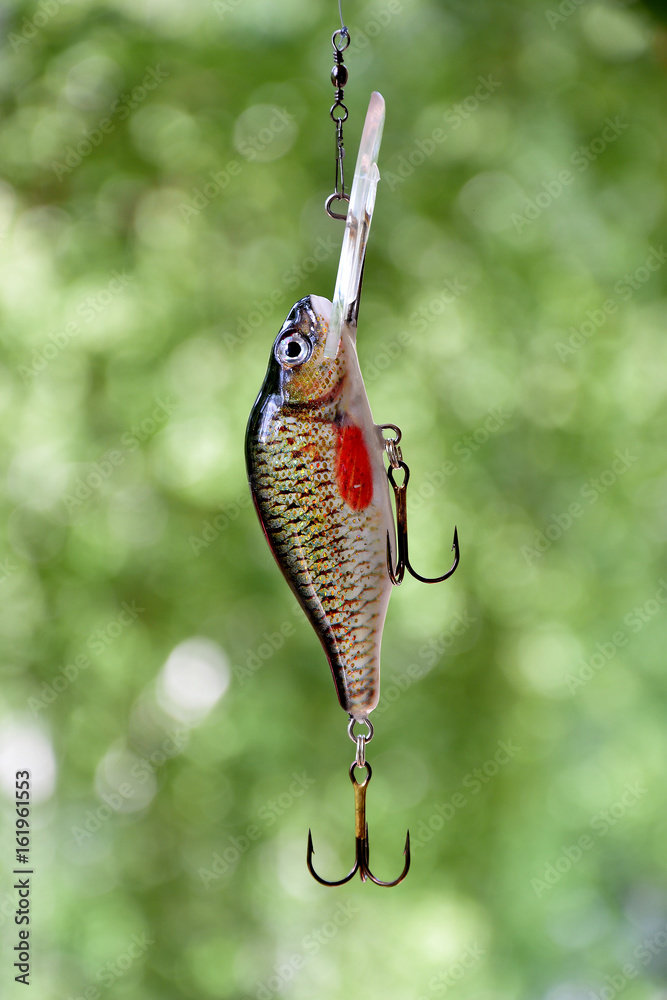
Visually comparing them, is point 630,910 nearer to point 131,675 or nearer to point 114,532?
point 131,675

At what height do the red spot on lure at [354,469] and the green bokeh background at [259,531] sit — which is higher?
the red spot on lure at [354,469]

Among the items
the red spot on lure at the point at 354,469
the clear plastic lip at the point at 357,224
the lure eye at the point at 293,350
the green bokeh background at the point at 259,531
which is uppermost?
the clear plastic lip at the point at 357,224

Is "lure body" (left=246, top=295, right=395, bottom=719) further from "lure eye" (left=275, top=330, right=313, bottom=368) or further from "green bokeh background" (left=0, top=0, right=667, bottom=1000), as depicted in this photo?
"green bokeh background" (left=0, top=0, right=667, bottom=1000)

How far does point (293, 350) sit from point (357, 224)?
127 millimetres

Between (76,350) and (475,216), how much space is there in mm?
835

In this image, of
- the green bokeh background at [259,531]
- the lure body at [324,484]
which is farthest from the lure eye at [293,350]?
the green bokeh background at [259,531]

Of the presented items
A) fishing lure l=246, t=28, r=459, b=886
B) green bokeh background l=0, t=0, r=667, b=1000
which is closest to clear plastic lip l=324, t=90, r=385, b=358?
fishing lure l=246, t=28, r=459, b=886

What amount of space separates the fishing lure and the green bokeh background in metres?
0.87

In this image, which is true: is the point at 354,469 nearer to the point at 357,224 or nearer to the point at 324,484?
the point at 324,484

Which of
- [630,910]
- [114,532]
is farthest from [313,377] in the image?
[630,910]

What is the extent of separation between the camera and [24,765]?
66.7 inches

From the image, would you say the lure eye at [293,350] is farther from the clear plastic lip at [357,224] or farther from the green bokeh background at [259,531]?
the green bokeh background at [259,531]

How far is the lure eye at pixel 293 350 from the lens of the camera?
77 cm

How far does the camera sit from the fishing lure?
779mm
